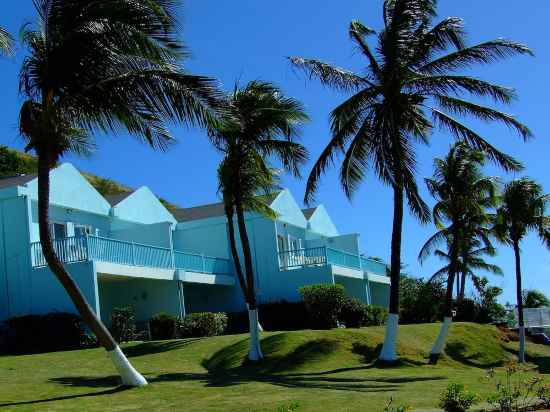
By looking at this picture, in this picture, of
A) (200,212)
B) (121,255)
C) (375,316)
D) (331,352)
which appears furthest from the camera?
(200,212)

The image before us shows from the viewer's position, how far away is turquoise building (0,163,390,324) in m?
24.3

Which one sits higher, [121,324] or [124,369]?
[121,324]

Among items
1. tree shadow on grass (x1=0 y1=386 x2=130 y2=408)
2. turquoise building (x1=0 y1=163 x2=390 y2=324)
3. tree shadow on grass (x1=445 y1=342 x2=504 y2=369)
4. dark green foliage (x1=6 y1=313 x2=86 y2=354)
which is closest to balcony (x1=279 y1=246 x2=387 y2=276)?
turquoise building (x1=0 y1=163 x2=390 y2=324)

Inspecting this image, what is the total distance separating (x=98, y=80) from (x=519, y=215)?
71.0 feet

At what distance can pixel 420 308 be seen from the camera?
40344 millimetres

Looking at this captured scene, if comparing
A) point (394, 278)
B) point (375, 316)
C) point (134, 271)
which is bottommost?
point (375, 316)

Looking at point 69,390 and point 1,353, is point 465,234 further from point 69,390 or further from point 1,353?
Result: point 69,390

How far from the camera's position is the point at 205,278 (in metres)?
30.8

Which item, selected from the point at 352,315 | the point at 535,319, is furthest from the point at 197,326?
the point at 535,319

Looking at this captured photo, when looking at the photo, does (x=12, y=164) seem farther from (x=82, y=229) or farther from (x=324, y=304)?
(x=324, y=304)

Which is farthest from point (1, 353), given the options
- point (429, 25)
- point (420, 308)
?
point (420, 308)

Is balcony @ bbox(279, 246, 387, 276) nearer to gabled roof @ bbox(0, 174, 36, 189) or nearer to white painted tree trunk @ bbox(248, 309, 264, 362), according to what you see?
gabled roof @ bbox(0, 174, 36, 189)

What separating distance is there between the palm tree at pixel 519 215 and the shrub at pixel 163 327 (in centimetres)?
1433

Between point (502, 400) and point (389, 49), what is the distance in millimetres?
11647
